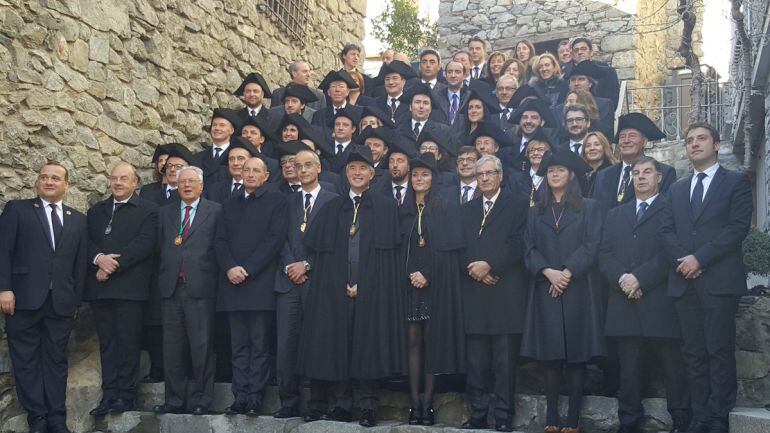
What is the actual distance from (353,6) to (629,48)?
16.1ft

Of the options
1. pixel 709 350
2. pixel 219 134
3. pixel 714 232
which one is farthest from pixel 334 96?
pixel 709 350

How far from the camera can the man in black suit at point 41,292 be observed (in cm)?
616

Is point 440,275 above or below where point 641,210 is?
below

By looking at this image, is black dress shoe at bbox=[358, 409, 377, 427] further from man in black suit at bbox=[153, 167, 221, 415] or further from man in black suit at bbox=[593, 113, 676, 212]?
man in black suit at bbox=[593, 113, 676, 212]

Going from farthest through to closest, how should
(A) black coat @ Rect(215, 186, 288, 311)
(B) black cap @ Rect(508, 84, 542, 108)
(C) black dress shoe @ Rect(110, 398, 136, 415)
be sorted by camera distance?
1. (B) black cap @ Rect(508, 84, 542, 108)
2. (C) black dress shoe @ Rect(110, 398, 136, 415)
3. (A) black coat @ Rect(215, 186, 288, 311)

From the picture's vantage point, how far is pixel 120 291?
6613 mm

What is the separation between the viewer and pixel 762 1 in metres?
8.27

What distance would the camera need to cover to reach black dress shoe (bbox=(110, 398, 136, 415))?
257 inches

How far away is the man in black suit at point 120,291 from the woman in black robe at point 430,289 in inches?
81.2

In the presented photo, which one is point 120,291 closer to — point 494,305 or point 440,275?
point 440,275

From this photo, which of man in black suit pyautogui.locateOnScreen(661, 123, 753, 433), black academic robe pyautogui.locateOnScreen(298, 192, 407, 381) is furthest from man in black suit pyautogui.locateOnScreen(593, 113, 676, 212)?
black academic robe pyautogui.locateOnScreen(298, 192, 407, 381)

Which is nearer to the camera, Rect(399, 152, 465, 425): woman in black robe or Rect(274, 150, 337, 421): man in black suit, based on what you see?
Rect(399, 152, 465, 425): woman in black robe

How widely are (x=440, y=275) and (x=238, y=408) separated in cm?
174

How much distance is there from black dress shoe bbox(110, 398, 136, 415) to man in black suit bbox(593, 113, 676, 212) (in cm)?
389
